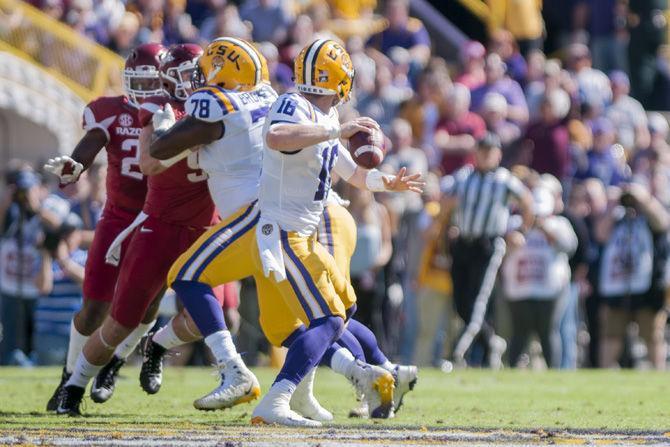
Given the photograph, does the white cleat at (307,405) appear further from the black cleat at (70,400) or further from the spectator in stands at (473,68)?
the spectator in stands at (473,68)

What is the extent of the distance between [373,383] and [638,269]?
726cm

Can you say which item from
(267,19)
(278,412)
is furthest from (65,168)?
(267,19)

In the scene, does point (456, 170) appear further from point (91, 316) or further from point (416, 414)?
point (91, 316)

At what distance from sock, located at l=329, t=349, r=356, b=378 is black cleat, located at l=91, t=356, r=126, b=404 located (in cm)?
155

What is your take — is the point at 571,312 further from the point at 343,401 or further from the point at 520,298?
the point at 343,401

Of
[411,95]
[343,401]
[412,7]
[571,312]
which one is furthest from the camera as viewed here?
[412,7]

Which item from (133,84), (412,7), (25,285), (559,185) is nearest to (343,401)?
(133,84)

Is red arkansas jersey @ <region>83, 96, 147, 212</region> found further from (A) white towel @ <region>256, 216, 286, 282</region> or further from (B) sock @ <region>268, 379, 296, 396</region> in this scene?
(B) sock @ <region>268, 379, 296, 396</region>

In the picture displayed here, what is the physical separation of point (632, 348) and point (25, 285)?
5662 mm

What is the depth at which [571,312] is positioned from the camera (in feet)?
48.7

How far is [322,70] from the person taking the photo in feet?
26.5

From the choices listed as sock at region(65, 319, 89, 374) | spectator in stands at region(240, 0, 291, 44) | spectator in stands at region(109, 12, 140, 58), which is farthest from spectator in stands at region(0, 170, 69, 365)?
sock at region(65, 319, 89, 374)

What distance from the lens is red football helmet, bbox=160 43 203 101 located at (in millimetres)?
8633

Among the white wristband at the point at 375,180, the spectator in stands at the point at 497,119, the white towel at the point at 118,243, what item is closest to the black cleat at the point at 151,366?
the white towel at the point at 118,243
